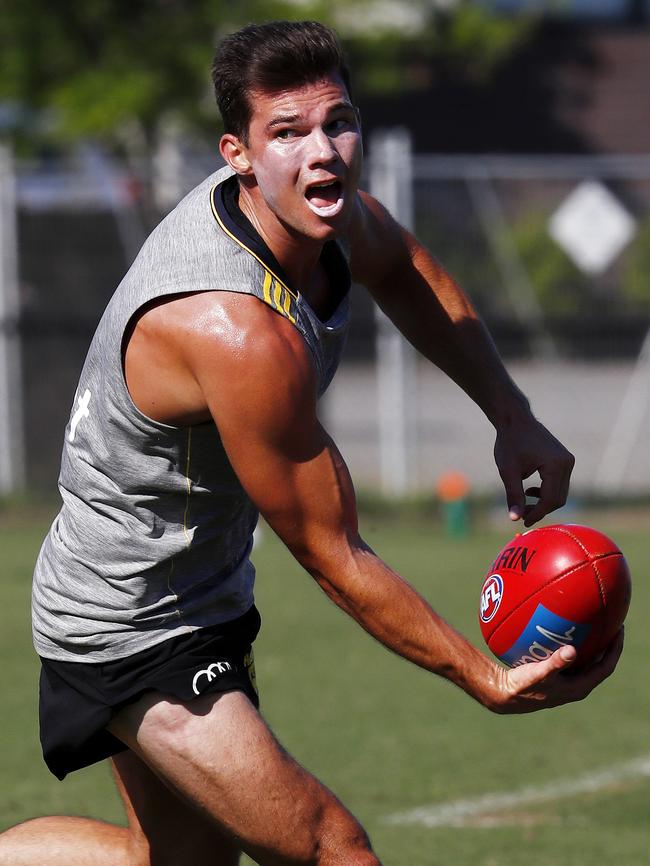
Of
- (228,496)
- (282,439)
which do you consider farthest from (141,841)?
(282,439)

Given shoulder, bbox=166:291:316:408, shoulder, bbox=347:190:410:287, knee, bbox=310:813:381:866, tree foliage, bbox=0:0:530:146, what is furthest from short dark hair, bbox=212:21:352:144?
tree foliage, bbox=0:0:530:146

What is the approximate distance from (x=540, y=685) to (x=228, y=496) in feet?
3.05

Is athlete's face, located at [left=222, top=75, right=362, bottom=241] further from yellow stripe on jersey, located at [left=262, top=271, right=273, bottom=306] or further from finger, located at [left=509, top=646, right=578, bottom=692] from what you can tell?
finger, located at [left=509, top=646, right=578, bottom=692]

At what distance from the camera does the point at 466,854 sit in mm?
5793

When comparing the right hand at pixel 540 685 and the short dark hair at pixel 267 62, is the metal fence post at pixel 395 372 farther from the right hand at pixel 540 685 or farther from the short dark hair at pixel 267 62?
the right hand at pixel 540 685

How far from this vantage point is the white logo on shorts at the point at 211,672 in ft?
13.0

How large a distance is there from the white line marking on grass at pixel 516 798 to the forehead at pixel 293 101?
127 inches

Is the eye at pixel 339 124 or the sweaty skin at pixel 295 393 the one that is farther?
the eye at pixel 339 124

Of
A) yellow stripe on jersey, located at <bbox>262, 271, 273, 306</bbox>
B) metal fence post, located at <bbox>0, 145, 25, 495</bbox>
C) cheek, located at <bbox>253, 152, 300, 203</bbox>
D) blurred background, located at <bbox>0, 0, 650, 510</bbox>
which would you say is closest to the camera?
yellow stripe on jersey, located at <bbox>262, 271, 273, 306</bbox>

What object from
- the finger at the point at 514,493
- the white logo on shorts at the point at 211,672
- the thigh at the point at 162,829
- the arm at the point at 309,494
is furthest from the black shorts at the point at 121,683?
the finger at the point at 514,493

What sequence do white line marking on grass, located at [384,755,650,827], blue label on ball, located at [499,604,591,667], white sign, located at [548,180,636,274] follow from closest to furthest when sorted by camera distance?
blue label on ball, located at [499,604,591,667], white line marking on grass, located at [384,755,650,827], white sign, located at [548,180,636,274]

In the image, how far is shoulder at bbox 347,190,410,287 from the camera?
186 inches

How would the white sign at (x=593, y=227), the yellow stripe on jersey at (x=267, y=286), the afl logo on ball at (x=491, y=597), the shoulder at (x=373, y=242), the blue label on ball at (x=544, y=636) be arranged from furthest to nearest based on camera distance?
the white sign at (x=593, y=227), the shoulder at (x=373, y=242), the afl logo on ball at (x=491, y=597), the blue label on ball at (x=544, y=636), the yellow stripe on jersey at (x=267, y=286)

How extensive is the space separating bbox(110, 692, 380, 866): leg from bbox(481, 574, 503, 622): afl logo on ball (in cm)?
63
